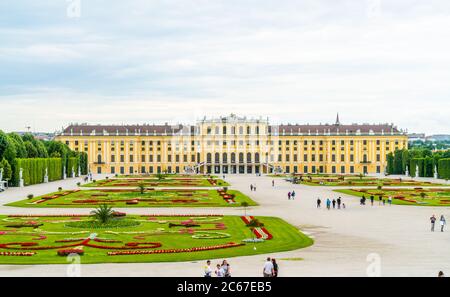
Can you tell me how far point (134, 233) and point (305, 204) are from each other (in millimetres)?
19968

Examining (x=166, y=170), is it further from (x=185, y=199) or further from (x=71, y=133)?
(x=185, y=199)

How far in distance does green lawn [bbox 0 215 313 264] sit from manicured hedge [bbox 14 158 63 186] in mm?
38090

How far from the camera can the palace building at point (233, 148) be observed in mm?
124500

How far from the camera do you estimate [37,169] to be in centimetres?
7881

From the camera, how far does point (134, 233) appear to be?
28.0 metres

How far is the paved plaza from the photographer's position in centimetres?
1911

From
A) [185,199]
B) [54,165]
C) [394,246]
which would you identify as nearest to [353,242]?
[394,246]

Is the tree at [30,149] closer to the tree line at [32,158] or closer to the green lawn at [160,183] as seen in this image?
the tree line at [32,158]

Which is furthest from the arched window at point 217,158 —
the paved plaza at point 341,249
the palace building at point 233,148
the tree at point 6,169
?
the paved plaza at point 341,249

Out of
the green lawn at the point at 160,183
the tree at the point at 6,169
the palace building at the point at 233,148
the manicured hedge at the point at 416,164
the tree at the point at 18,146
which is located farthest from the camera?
the palace building at the point at 233,148

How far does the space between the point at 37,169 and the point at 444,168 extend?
51.6 meters

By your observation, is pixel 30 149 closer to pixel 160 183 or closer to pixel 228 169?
pixel 160 183

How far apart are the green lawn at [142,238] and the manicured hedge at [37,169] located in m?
38.1
